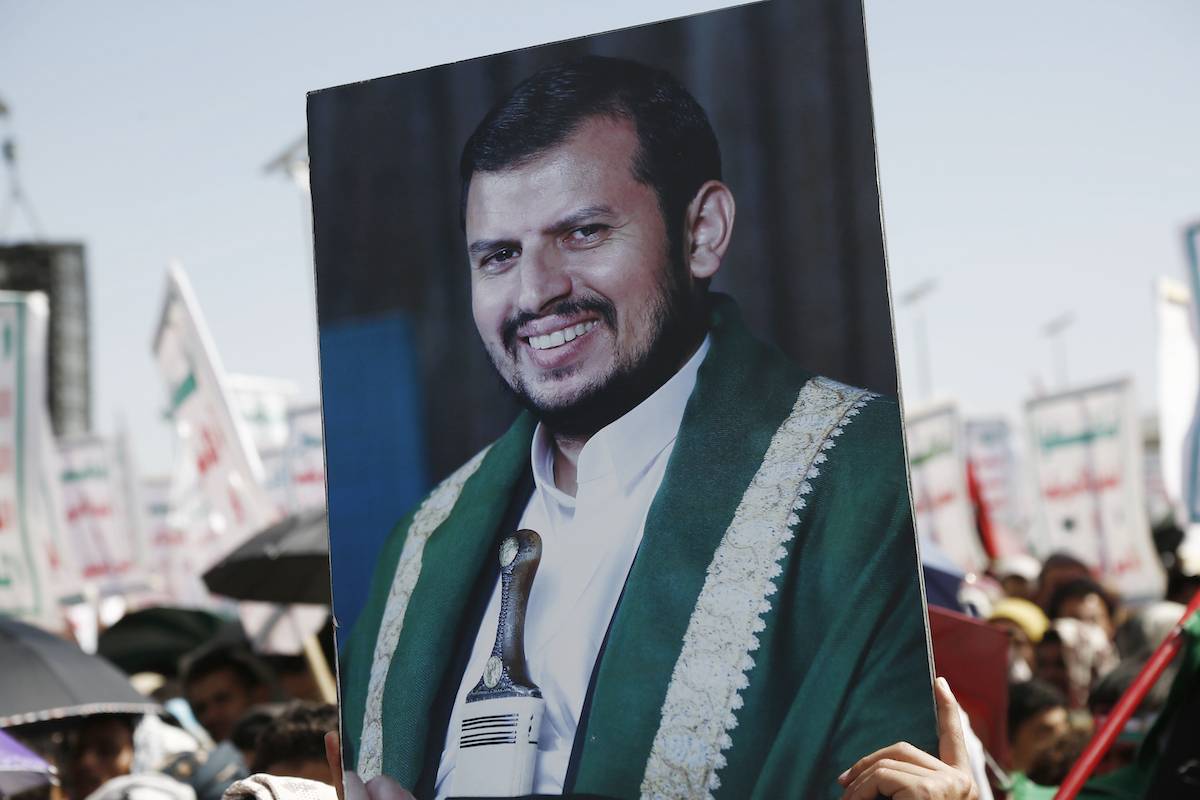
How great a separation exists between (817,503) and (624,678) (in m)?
0.38

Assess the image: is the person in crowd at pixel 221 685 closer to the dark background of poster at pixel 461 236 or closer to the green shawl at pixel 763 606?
the dark background of poster at pixel 461 236

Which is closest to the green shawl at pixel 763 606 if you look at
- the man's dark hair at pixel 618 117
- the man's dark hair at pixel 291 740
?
the man's dark hair at pixel 618 117

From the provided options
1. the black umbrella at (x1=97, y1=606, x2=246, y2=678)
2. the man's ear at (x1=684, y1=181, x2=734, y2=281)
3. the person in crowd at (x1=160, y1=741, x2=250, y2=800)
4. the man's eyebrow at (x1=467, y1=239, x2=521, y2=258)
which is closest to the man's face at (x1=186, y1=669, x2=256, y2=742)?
the person in crowd at (x1=160, y1=741, x2=250, y2=800)

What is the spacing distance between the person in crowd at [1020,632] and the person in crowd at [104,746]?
3811 mm

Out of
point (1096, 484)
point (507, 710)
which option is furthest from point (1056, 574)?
point (507, 710)

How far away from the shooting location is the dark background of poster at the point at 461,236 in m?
2.04

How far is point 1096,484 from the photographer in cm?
1289

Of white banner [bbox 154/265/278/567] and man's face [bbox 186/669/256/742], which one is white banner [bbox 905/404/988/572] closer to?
white banner [bbox 154/265/278/567]

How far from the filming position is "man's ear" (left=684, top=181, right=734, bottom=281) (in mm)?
2143

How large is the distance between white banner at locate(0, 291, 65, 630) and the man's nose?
6044mm

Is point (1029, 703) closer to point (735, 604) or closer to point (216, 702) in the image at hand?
point (216, 702)

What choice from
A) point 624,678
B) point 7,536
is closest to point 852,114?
point 624,678

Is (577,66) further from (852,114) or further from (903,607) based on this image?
(903,607)

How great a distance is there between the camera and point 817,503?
2.01 meters
